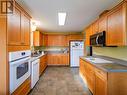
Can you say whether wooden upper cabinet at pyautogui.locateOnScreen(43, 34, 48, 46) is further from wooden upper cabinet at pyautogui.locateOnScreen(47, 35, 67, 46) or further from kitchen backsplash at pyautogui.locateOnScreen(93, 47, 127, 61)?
kitchen backsplash at pyautogui.locateOnScreen(93, 47, 127, 61)

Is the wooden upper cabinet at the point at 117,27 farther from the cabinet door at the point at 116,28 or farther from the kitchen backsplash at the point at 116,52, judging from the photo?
the kitchen backsplash at the point at 116,52

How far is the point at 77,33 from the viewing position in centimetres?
903

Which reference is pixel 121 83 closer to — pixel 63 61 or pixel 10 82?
pixel 10 82

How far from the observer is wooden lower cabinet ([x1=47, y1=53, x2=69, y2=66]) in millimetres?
8891

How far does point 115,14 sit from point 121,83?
4.62ft

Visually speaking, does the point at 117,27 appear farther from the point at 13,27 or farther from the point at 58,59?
the point at 58,59

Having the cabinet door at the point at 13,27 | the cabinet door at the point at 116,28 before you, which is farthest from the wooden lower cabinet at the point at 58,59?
the cabinet door at the point at 13,27

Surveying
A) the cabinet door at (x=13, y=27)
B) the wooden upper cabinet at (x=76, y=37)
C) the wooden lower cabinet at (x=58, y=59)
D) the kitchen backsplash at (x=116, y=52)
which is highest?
the wooden upper cabinet at (x=76, y=37)

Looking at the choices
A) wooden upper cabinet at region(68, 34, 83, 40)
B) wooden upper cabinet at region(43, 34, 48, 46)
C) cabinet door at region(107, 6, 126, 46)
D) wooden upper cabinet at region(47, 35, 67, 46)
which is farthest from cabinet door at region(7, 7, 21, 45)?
wooden upper cabinet at region(47, 35, 67, 46)

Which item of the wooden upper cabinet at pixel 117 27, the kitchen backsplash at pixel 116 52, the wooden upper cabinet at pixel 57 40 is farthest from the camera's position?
the wooden upper cabinet at pixel 57 40

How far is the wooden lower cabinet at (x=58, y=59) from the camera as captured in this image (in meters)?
8.89

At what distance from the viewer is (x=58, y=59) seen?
350 inches

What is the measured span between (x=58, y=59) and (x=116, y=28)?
6349 millimetres

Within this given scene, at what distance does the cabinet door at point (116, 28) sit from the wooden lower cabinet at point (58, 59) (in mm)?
5743
